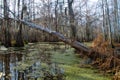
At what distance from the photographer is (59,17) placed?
37.1 metres

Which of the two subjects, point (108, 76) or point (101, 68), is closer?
point (108, 76)

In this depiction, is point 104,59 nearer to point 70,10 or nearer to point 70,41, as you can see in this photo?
point 70,41

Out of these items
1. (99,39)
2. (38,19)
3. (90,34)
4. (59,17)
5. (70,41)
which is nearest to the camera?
(70,41)

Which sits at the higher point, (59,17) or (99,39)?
(59,17)

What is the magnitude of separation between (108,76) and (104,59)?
1.48m

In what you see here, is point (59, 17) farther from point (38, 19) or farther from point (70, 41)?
point (70, 41)

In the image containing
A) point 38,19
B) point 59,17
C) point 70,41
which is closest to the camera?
point 70,41

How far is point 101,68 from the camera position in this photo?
26.6 ft

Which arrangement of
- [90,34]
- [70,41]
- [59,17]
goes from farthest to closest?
1. [90,34]
2. [59,17]
3. [70,41]

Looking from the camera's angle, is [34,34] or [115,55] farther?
[34,34]

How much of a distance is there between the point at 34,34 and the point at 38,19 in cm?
426

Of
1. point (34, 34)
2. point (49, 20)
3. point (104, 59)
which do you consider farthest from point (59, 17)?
point (104, 59)

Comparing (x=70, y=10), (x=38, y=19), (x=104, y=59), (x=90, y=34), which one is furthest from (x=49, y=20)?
(x=104, y=59)

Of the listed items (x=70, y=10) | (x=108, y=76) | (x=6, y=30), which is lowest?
(x=108, y=76)
